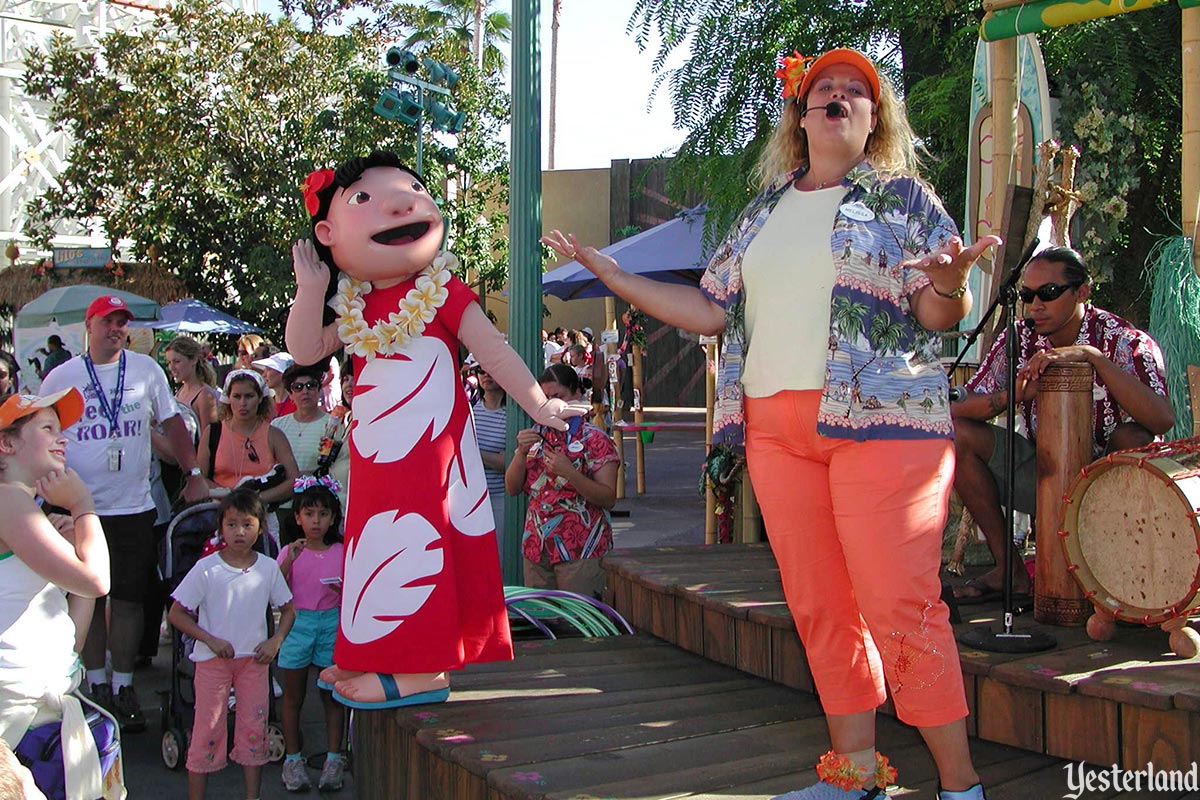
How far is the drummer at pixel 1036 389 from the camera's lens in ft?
11.9

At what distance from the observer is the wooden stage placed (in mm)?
2789

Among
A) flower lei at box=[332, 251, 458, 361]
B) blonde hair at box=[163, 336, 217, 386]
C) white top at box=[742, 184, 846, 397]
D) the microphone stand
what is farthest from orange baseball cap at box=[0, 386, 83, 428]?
blonde hair at box=[163, 336, 217, 386]

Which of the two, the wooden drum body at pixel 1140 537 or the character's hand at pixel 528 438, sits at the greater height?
the character's hand at pixel 528 438

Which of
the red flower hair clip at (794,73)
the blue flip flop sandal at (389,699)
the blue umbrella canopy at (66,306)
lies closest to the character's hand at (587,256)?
the red flower hair clip at (794,73)

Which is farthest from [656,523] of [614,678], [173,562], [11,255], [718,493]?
[11,255]

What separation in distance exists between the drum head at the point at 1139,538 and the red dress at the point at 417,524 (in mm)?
1695

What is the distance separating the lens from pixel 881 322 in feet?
8.43

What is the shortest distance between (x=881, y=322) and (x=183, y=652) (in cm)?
352

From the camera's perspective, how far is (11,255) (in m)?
17.9

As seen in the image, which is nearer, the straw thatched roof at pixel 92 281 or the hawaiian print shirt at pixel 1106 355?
the hawaiian print shirt at pixel 1106 355

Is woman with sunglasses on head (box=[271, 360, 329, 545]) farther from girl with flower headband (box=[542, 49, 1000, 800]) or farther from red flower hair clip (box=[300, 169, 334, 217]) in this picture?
girl with flower headband (box=[542, 49, 1000, 800])

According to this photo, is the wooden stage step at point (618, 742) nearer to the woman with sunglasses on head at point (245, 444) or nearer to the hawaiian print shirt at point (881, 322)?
the hawaiian print shirt at point (881, 322)

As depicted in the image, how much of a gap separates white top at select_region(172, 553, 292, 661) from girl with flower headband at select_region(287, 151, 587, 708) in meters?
1.04

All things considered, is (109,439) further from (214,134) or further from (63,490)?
(214,134)
